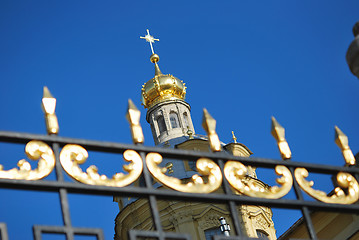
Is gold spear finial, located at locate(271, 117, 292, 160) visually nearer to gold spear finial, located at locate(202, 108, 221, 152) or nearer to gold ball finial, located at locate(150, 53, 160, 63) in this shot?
gold spear finial, located at locate(202, 108, 221, 152)

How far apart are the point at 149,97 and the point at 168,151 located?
3263 centimetres

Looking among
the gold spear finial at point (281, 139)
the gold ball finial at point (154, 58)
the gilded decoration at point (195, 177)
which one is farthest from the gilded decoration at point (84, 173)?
the gold ball finial at point (154, 58)

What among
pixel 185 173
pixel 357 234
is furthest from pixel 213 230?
pixel 357 234

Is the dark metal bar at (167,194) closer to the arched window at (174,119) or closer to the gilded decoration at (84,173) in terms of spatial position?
the gilded decoration at (84,173)

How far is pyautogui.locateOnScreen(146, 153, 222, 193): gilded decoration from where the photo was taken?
574 centimetres

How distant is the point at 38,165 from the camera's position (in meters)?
5.38

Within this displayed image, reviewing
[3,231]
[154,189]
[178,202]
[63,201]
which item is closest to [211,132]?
[154,189]

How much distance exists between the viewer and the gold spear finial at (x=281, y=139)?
20.7ft

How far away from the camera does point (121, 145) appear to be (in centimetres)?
567

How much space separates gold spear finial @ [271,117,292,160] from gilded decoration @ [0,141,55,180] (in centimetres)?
184

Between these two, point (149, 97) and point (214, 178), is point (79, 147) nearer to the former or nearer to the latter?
point (214, 178)

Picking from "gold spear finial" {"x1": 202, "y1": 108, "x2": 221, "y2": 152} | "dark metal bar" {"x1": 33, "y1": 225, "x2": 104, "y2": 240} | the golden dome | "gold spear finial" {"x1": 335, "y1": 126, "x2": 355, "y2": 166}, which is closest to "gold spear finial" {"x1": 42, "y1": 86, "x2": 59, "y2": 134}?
"dark metal bar" {"x1": 33, "y1": 225, "x2": 104, "y2": 240}

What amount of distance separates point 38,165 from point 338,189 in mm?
2406

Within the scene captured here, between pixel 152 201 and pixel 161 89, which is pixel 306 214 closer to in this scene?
pixel 152 201
